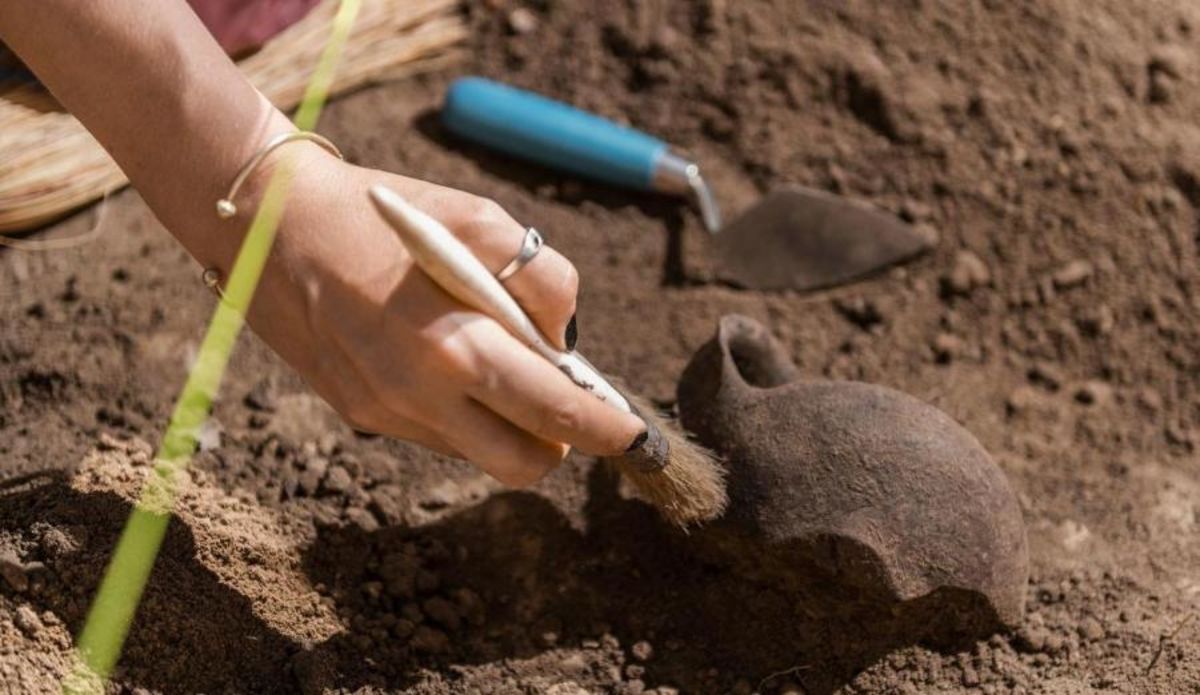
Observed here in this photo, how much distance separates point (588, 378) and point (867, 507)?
0.40 metres

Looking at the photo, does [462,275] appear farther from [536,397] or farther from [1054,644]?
[1054,644]

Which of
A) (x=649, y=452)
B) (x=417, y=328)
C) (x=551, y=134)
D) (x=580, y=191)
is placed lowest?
(x=580, y=191)

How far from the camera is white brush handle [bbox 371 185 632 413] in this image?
1.24m

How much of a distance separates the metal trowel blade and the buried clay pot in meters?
0.58

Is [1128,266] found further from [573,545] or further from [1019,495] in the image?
[573,545]

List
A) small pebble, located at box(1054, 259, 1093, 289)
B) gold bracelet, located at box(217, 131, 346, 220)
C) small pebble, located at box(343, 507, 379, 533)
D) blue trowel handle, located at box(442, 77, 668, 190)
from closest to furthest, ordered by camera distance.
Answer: gold bracelet, located at box(217, 131, 346, 220)
small pebble, located at box(343, 507, 379, 533)
small pebble, located at box(1054, 259, 1093, 289)
blue trowel handle, located at box(442, 77, 668, 190)

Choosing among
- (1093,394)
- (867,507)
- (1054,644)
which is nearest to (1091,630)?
(1054,644)

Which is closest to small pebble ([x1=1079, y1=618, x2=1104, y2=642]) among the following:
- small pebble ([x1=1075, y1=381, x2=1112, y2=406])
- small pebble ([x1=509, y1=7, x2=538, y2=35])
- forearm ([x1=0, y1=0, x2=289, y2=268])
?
small pebble ([x1=1075, y1=381, x2=1112, y2=406])

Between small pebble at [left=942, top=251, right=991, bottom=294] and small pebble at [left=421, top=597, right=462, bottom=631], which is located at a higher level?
small pebble at [left=942, top=251, right=991, bottom=294]

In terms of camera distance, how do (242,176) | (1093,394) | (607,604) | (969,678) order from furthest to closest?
1. (1093,394)
2. (607,604)
3. (969,678)
4. (242,176)

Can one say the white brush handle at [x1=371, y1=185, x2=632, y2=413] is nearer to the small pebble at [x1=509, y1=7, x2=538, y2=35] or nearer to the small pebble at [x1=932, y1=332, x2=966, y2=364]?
the small pebble at [x1=932, y1=332, x2=966, y2=364]

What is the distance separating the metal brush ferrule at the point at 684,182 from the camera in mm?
2322

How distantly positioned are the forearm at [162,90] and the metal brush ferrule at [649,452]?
1.65ft

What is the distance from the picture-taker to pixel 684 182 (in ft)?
7.63
